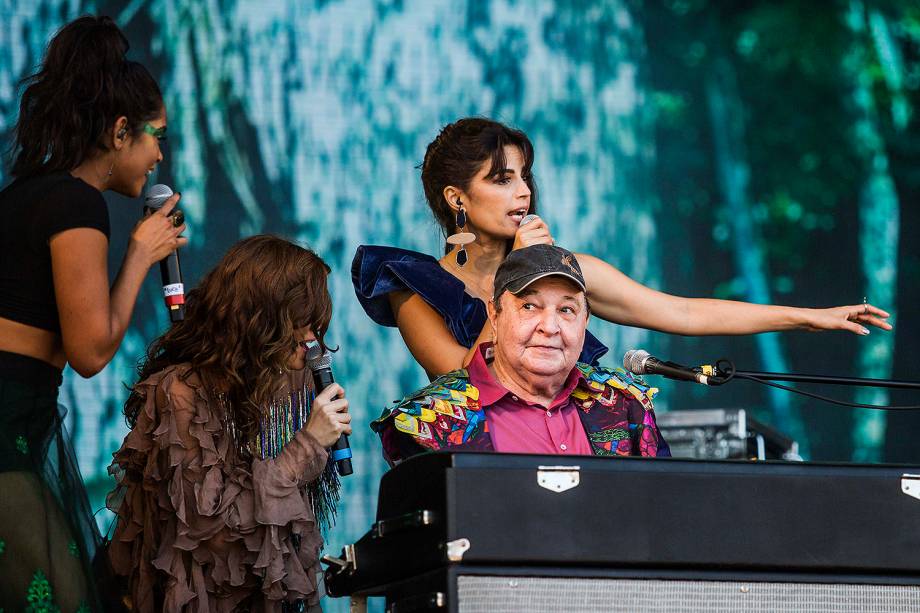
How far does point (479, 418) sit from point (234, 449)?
52 cm

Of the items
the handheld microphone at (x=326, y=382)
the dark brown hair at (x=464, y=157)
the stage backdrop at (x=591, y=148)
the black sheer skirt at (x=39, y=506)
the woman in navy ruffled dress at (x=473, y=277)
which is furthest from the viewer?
the stage backdrop at (x=591, y=148)

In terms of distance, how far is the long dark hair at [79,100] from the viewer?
2.59 meters

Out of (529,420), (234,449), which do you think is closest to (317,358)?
(234,449)

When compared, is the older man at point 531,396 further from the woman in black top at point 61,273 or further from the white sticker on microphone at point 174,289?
the woman in black top at point 61,273

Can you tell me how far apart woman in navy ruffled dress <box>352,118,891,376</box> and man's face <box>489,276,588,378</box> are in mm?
381

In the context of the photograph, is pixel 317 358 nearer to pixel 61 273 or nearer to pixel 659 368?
pixel 61 273

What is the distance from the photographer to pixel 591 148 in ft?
16.1

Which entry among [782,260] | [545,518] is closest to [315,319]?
[545,518]

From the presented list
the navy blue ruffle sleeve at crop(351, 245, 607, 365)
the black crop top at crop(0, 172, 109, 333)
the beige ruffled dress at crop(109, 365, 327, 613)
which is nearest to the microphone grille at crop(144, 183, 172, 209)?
the black crop top at crop(0, 172, 109, 333)

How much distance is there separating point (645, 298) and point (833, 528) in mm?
1292

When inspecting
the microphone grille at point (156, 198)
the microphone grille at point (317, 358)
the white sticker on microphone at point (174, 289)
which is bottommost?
the microphone grille at point (317, 358)

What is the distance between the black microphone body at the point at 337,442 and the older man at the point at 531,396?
3.6 inches

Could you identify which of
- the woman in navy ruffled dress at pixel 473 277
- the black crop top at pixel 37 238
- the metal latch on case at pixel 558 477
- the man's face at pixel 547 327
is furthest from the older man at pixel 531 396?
the black crop top at pixel 37 238

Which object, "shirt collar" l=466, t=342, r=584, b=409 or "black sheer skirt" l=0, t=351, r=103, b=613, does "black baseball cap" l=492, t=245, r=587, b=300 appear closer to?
"shirt collar" l=466, t=342, r=584, b=409
